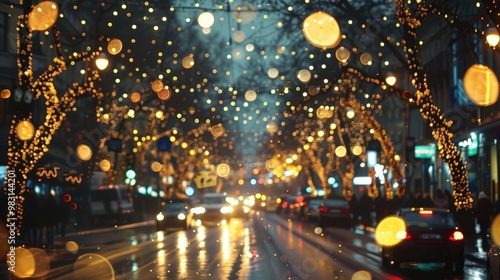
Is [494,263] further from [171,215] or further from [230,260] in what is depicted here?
[171,215]

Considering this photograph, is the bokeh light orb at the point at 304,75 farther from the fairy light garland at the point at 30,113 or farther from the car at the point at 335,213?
the fairy light garland at the point at 30,113

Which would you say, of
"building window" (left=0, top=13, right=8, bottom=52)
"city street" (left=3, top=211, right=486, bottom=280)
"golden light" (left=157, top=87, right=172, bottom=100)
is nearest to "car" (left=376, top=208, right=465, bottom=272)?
"city street" (left=3, top=211, right=486, bottom=280)


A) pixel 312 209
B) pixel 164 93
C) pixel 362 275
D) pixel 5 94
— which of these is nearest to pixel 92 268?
pixel 362 275

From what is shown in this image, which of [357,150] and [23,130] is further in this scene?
[357,150]

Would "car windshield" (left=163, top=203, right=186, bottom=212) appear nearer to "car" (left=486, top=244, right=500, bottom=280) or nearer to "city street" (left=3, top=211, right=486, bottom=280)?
"city street" (left=3, top=211, right=486, bottom=280)

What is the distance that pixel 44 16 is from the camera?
35.6m

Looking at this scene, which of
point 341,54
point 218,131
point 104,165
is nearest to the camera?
point 341,54

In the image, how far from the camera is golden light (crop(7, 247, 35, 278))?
2289 centimetres

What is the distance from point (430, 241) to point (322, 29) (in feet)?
44.5

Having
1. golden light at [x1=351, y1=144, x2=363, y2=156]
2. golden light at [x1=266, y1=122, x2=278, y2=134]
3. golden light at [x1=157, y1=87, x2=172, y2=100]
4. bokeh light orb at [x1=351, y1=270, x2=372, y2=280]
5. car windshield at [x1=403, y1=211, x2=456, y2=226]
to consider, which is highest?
golden light at [x1=266, y1=122, x2=278, y2=134]

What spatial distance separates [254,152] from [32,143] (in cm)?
12138

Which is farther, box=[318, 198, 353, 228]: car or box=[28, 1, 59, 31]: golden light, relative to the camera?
box=[318, 198, 353, 228]: car

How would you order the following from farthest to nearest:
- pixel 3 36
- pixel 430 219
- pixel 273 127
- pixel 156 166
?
pixel 156 166, pixel 273 127, pixel 3 36, pixel 430 219

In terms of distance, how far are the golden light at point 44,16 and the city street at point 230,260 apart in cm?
730
